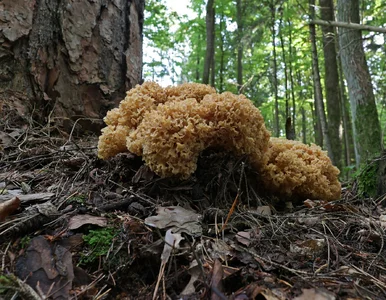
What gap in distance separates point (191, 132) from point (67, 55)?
249 cm

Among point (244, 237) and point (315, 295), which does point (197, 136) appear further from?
point (315, 295)

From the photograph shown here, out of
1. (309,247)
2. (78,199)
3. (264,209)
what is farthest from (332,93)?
(78,199)

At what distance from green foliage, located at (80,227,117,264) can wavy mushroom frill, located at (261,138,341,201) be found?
1787 millimetres

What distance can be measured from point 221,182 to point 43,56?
2867mm

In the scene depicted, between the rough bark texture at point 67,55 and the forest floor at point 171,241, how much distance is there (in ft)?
4.58

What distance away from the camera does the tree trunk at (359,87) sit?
7379 mm

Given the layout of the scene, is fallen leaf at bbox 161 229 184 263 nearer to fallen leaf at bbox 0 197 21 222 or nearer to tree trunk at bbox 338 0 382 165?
fallen leaf at bbox 0 197 21 222

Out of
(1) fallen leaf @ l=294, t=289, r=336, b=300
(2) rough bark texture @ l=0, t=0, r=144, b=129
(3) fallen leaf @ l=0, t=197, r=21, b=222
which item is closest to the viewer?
(1) fallen leaf @ l=294, t=289, r=336, b=300

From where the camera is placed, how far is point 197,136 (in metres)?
2.71

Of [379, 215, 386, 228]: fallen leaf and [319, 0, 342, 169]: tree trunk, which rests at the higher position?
[319, 0, 342, 169]: tree trunk

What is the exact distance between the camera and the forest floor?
1554mm

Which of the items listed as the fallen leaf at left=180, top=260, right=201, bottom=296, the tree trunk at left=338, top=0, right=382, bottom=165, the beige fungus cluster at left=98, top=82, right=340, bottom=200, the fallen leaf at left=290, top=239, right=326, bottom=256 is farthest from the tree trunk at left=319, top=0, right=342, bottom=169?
the fallen leaf at left=180, top=260, right=201, bottom=296

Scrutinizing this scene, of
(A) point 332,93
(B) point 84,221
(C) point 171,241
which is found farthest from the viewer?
(A) point 332,93

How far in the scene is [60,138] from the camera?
152 inches
